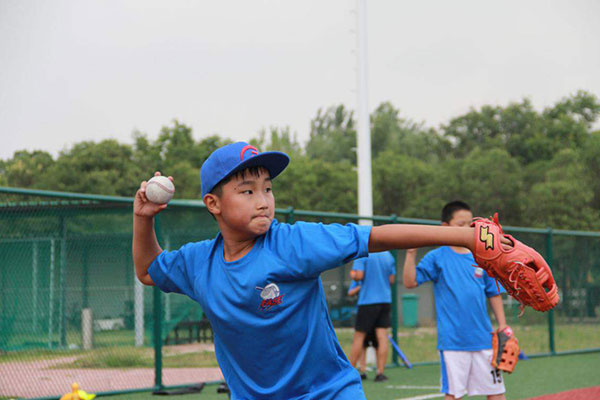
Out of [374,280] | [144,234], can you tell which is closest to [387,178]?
[374,280]

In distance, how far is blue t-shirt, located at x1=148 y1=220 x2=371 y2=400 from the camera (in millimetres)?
2873

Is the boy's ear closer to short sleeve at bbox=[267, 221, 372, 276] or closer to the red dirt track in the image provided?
short sleeve at bbox=[267, 221, 372, 276]

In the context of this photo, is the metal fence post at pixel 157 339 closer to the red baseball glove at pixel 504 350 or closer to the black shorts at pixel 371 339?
the black shorts at pixel 371 339

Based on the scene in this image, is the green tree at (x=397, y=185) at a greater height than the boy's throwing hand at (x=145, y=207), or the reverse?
the green tree at (x=397, y=185)

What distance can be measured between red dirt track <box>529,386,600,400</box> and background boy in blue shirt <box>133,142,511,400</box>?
19.3ft

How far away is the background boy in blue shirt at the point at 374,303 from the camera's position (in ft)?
32.9

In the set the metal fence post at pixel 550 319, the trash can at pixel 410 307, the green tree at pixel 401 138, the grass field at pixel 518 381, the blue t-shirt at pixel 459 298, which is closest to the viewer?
the blue t-shirt at pixel 459 298

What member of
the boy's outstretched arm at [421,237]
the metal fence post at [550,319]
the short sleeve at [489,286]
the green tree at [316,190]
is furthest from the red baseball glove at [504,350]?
the green tree at [316,190]

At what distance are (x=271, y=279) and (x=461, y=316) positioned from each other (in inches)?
139

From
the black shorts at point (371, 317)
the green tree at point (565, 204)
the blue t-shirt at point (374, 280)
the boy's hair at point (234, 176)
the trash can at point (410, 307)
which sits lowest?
the trash can at point (410, 307)

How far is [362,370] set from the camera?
33.6 feet

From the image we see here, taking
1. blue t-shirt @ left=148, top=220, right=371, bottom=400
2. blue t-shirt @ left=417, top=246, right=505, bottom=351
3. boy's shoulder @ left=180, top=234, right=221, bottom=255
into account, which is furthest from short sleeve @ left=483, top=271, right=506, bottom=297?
boy's shoulder @ left=180, top=234, right=221, bottom=255

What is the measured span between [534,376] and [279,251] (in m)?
8.72

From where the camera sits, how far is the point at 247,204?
3033mm
